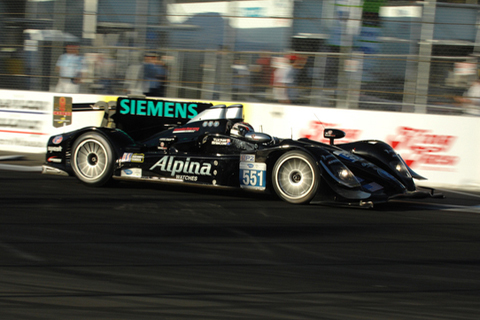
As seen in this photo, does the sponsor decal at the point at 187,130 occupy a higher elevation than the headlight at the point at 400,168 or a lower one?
higher

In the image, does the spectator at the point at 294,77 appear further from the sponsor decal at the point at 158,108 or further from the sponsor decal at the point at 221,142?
the sponsor decal at the point at 221,142

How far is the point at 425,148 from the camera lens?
877 centimetres

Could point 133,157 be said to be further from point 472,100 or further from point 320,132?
point 472,100

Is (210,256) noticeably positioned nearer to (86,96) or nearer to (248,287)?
(248,287)

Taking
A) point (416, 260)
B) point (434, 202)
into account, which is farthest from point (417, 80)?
point (416, 260)

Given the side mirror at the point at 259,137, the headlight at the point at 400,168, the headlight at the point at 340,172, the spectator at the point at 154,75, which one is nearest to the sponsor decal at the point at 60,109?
the spectator at the point at 154,75

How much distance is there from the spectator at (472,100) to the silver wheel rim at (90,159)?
5.80m

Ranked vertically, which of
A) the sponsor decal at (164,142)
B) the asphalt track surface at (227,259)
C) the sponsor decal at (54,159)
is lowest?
the asphalt track surface at (227,259)

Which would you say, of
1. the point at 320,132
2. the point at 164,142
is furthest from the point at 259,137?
the point at 320,132

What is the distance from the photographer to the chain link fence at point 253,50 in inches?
369

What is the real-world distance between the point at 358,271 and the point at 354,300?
1.89 ft

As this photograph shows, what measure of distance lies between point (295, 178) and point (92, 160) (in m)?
2.53

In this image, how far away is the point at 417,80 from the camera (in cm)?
941

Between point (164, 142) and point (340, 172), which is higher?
point (164, 142)
